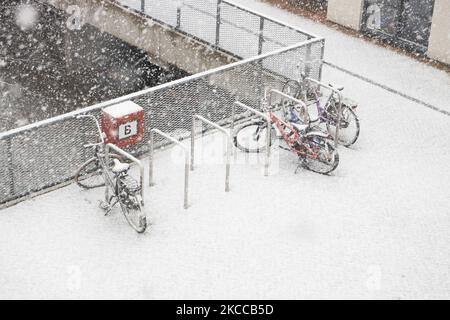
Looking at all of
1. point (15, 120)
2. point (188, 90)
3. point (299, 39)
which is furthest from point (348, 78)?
point (15, 120)

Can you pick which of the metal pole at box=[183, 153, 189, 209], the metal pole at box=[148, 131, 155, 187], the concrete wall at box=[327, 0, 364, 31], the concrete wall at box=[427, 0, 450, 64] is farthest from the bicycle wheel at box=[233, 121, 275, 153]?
the concrete wall at box=[327, 0, 364, 31]

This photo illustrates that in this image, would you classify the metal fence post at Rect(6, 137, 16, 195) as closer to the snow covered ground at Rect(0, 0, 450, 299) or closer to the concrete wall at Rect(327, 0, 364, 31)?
the snow covered ground at Rect(0, 0, 450, 299)

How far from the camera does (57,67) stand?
22.1 m

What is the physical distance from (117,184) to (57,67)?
12599mm

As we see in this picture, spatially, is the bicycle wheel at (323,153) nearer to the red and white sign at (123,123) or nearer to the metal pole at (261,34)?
the red and white sign at (123,123)

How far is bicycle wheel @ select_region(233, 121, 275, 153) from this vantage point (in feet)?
39.9

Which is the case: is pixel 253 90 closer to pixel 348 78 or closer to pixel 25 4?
pixel 348 78

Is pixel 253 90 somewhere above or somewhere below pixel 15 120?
above

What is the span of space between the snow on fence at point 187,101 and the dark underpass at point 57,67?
12.9 feet

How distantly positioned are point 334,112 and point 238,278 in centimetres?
399

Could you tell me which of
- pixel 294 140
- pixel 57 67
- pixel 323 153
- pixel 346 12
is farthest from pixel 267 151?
pixel 57 67

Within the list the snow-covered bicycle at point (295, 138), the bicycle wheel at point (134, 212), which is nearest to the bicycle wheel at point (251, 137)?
the snow-covered bicycle at point (295, 138)

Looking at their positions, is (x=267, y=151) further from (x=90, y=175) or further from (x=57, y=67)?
(x=57, y=67)

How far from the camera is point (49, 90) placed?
21.0 meters
